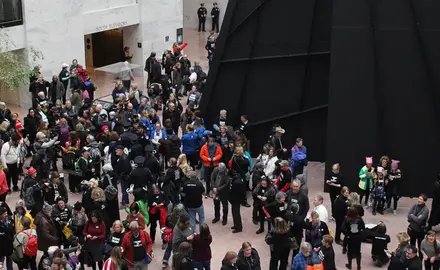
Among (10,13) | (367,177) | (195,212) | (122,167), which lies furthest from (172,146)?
(10,13)

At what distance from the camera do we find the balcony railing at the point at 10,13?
24.6 m

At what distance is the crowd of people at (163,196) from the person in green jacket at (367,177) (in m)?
0.03

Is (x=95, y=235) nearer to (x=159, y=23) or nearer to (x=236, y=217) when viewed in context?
(x=236, y=217)

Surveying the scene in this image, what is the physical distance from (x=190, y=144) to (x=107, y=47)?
13.8 m

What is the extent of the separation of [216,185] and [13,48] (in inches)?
444

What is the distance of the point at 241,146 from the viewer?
18094 mm

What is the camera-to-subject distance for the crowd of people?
13641 mm

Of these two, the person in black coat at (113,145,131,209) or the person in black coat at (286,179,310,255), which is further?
the person in black coat at (113,145,131,209)

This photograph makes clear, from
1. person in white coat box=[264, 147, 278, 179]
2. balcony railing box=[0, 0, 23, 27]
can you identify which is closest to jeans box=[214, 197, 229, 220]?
person in white coat box=[264, 147, 278, 179]

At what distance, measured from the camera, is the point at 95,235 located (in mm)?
13914

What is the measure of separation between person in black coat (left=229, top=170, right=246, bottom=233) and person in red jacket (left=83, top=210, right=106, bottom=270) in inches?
135

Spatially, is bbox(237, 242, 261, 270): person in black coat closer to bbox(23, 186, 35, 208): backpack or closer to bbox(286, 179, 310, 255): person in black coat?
bbox(286, 179, 310, 255): person in black coat

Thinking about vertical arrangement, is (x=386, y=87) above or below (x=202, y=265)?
above

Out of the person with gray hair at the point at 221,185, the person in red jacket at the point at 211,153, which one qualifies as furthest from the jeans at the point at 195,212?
the person in red jacket at the point at 211,153
